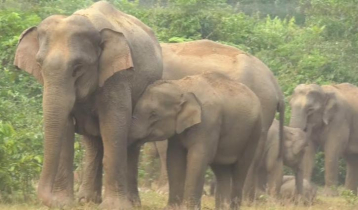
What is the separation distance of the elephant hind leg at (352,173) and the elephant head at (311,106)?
1.01 m

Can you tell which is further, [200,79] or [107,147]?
[200,79]

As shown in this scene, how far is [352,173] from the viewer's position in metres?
19.4

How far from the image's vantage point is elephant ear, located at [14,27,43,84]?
10976mm

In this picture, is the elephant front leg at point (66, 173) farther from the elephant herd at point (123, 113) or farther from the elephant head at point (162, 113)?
the elephant head at point (162, 113)

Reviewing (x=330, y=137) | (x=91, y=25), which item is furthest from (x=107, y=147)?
(x=330, y=137)

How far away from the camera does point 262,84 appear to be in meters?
14.2

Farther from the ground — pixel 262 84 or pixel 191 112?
pixel 191 112

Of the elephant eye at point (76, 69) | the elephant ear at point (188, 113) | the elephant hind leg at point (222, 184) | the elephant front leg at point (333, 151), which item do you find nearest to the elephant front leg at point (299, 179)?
the elephant front leg at point (333, 151)

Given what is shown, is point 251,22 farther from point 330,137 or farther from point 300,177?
point 300,177

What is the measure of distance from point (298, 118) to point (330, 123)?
1.13 metres

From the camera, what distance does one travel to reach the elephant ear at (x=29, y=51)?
11.0 m

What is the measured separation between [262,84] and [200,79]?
2.50m

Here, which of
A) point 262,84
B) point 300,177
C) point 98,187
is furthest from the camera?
point 300,177

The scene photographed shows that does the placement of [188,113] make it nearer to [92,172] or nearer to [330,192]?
[92,172]
